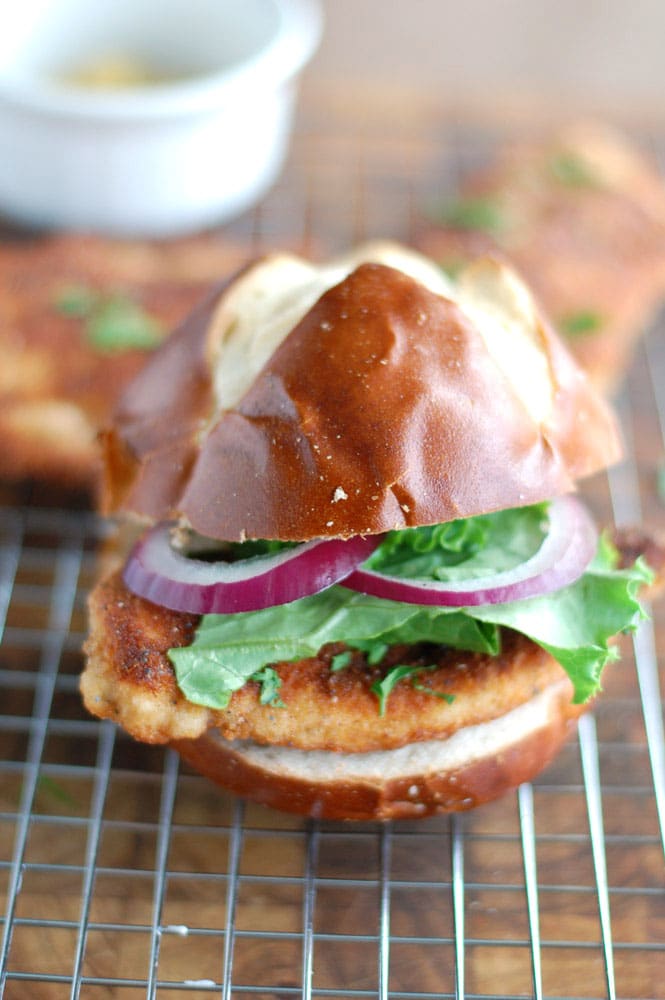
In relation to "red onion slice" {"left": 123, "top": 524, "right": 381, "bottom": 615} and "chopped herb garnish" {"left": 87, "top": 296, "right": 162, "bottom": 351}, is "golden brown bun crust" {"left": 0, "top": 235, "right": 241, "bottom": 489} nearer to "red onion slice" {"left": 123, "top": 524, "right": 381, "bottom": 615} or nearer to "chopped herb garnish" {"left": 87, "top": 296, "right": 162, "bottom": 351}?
"chopped herb garnish" {"left": 87, "top": 296, "right": 162, "bottom": 351}

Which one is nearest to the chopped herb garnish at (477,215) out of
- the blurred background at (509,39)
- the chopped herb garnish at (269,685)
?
the chopped herb garnish at (269,685)

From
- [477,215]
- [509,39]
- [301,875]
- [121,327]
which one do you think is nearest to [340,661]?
[301,875]

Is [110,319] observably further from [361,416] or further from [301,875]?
[301,875]

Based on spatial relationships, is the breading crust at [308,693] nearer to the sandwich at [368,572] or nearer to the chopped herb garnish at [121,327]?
the sandwich at [368,572]

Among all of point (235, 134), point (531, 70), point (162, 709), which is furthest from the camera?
point (531, 70)

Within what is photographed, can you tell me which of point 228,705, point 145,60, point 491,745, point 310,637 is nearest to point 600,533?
point 491,745

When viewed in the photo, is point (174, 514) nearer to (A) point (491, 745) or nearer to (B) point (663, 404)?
(A) point (491, 745)

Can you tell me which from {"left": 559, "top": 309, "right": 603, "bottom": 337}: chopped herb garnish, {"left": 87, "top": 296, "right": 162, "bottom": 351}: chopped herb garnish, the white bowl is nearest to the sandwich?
{"left": 87, "top": 296, "right": 162, "bottom": 351}: chopped herb garnish
